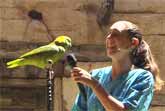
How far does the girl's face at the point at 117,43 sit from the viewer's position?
196cm

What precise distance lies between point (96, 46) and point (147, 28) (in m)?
0.48

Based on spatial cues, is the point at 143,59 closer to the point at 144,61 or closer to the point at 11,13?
the point at 144,61

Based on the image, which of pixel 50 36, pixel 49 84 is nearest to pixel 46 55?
pixel 49 84

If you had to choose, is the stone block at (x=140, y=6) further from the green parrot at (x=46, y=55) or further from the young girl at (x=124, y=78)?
the young girl at (x=124, y=78)

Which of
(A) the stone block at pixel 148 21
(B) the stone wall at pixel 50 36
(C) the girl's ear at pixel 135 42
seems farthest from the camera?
(A) the stone block at pixel 148 21

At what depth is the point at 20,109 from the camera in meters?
5.54

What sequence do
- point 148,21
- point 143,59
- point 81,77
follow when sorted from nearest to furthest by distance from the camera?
point 81,77 < point 143,59 < point 148,21

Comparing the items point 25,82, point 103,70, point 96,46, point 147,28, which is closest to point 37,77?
point 25,82

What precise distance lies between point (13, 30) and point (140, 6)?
1.14 meters

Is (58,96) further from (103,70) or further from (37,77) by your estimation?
(103,70)

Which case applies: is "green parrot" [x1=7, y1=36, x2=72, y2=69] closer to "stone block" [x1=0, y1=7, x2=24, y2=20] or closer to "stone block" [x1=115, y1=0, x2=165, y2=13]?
"stone block" [x1=0, y1=7, x2=24, y2=20]

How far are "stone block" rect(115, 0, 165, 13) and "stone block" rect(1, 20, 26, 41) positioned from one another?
85cm

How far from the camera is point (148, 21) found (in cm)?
562

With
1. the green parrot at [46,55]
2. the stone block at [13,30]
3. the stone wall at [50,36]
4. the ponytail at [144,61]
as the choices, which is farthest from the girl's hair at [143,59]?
the stone block at [13,30]
